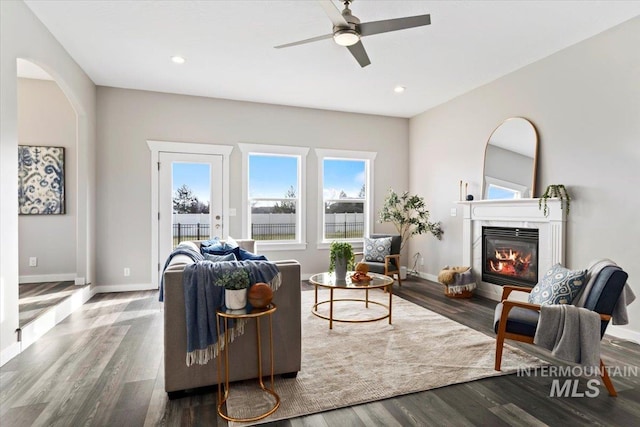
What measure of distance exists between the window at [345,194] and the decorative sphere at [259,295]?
4.07 m

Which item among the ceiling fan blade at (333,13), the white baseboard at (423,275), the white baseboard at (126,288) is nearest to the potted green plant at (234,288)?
the ceiling fan blade at (333,13)

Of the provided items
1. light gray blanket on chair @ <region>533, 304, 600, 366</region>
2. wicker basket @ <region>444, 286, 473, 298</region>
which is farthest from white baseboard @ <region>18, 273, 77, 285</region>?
light gray blanket on chair @ <region>533, 304, 600, 366</region>

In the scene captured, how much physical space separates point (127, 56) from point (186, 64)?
65cm

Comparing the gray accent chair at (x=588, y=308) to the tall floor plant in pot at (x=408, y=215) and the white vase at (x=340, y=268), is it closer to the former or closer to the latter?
the white vase at (x=340, y=268)

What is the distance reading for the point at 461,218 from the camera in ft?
18.2

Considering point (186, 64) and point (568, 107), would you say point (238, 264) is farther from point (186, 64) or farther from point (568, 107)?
point (568, 107)

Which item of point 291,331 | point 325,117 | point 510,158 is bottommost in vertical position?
point 291,331

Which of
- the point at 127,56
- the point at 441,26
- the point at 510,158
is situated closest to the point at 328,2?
the point at 441,26

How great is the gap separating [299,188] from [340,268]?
266cm

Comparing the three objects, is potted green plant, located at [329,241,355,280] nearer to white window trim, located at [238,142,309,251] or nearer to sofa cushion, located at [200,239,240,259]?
sofa cushion, located at [200,239,240,259]

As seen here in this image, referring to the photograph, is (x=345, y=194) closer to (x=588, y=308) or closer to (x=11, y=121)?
(x=588, y=308)

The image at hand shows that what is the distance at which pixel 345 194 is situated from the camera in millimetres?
6543

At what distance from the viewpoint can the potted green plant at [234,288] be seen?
A: 2.18m

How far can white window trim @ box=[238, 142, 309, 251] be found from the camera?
229 inches
